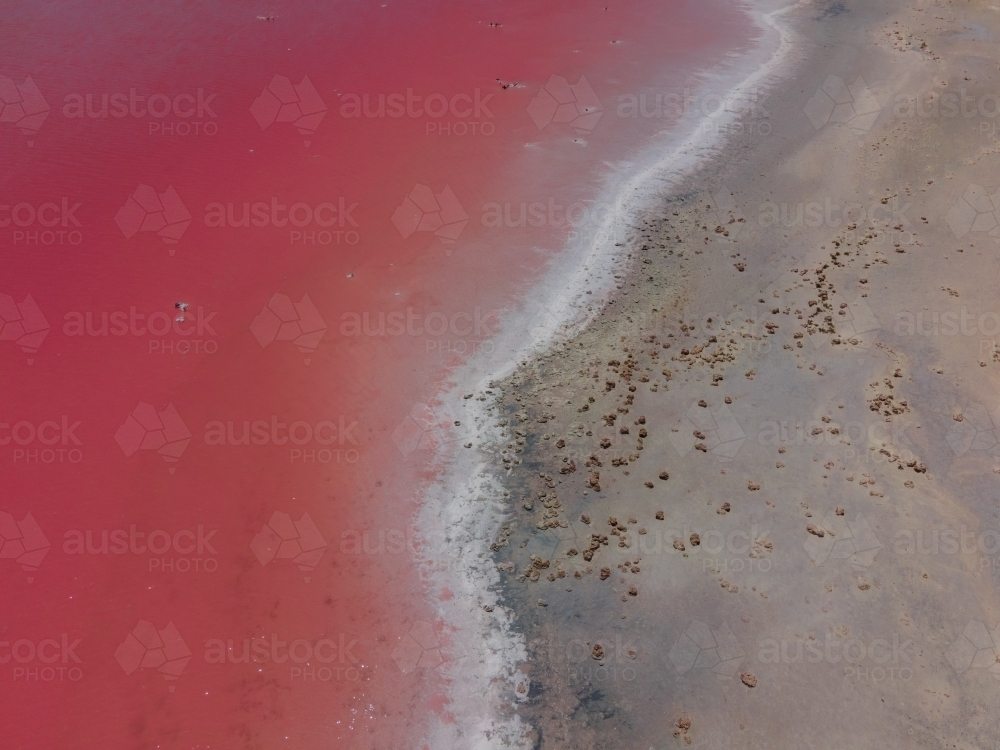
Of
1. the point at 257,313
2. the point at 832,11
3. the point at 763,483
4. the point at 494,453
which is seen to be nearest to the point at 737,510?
the point at 763,483

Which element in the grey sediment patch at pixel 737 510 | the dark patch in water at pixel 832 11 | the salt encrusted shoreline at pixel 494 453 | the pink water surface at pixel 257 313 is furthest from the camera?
the dark patch in water at pixel 832 11

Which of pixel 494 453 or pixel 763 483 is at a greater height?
pixel 494 453

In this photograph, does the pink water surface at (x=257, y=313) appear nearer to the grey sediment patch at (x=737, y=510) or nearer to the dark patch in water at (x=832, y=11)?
the grey sediment patch at (x=737, y=510)

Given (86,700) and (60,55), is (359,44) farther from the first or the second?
(86,700)

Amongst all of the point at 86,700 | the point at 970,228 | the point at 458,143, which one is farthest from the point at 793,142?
the point at 86,700

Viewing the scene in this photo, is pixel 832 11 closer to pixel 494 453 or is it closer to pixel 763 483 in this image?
pixel 763 483

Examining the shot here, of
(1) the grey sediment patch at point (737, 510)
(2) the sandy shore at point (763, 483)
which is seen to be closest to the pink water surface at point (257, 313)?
(2) the sandy shore at point (763, 483)
